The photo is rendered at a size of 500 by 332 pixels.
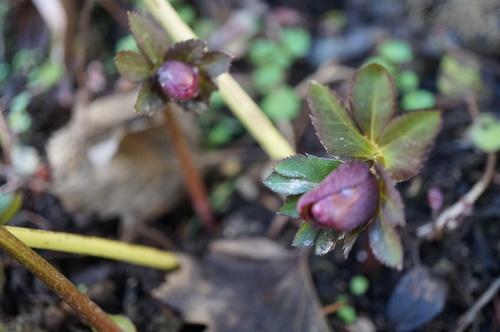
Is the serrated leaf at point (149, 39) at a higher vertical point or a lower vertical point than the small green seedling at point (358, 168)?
higher

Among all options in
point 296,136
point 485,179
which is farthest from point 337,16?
point 485,179

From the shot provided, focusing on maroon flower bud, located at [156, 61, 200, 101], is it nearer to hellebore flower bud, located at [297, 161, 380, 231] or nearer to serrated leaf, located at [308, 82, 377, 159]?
serrated leaf, located at [308, 82, 377, 159]

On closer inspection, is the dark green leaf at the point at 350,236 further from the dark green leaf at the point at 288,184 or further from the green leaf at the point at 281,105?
the green leaf at the point at 281,105

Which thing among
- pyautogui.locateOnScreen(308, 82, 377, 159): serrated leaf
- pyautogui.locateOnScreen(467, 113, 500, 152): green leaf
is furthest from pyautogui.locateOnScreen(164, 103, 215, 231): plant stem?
pyautogui.locateOnScreen(467, 113, 500, 152): green leaf

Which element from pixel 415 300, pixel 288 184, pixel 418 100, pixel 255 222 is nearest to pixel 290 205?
pixel 288 184

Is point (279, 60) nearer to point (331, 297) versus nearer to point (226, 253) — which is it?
point (226, 253)

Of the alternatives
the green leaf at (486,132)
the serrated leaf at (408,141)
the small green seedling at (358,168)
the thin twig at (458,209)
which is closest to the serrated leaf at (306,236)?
the small green seedling at (358,168)
